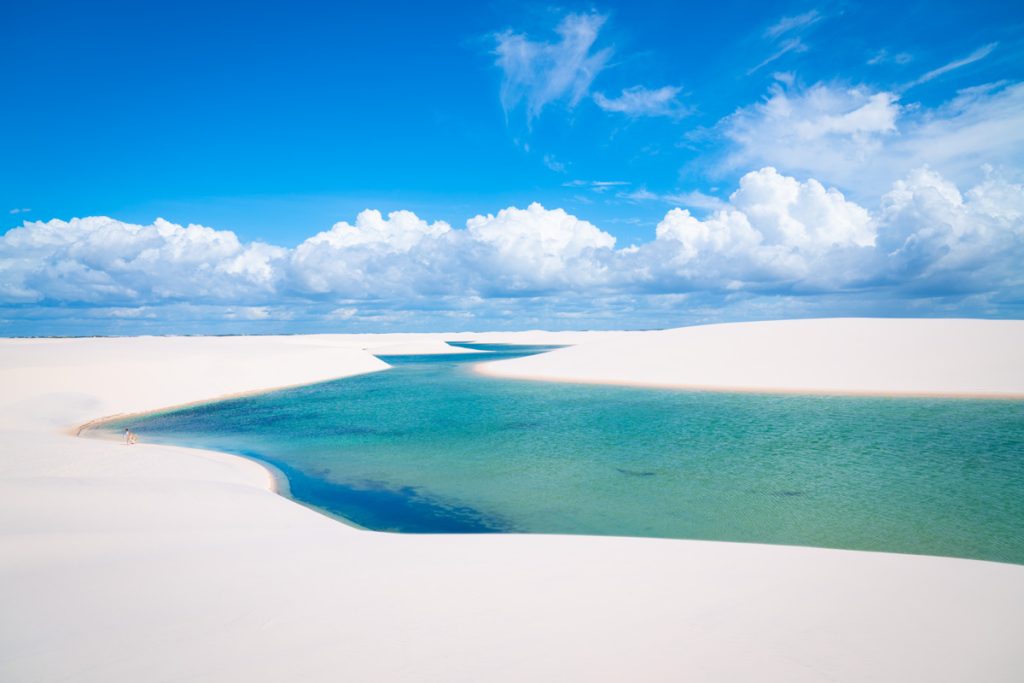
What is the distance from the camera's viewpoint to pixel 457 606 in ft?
18.4

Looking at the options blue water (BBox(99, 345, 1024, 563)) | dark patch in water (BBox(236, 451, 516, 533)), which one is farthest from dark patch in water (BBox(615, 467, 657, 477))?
dark patch in water (BBox(236, 451, 516, 533))

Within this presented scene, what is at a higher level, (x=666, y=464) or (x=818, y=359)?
(x=818, y=359)

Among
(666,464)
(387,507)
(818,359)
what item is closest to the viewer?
(387,507)

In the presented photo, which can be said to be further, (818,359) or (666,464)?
(818,359)

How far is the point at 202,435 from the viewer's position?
2289 centimetres

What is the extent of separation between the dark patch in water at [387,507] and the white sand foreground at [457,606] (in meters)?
1.91

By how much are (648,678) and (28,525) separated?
31.0 ft

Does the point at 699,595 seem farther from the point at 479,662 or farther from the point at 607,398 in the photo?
the point at 607,398

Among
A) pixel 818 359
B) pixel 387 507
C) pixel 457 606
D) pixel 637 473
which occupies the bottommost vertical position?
pixel 387 507

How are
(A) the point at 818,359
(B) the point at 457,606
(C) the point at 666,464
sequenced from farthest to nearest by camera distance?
(A) the point at 818,359, (C) the point at 666,464, (B) the point at 457,606

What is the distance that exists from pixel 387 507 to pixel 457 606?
738 cm

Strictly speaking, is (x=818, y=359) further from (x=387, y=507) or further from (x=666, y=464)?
(x=387, y=507)

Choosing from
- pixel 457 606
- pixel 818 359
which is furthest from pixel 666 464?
pixel 818 359

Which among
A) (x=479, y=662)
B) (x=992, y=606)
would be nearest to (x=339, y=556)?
(x=479, y=662)
